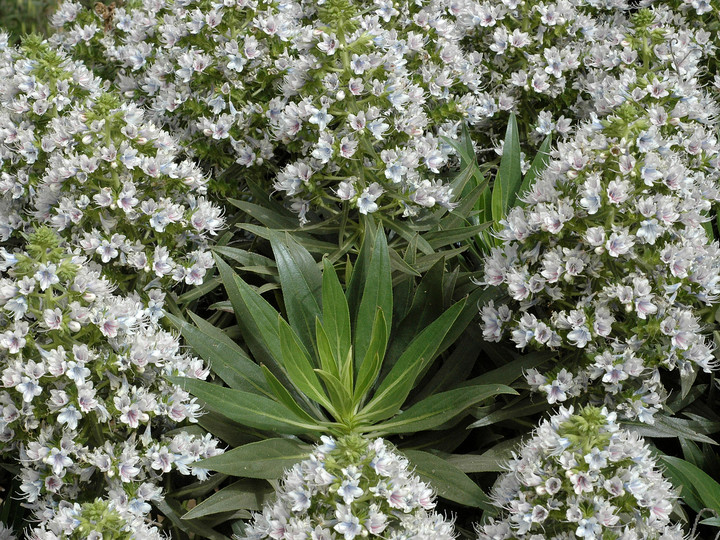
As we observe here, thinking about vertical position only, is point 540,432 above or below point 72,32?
below

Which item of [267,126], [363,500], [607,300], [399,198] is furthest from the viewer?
[267,126]

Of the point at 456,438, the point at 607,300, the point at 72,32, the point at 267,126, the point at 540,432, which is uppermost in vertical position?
the point at 72,32

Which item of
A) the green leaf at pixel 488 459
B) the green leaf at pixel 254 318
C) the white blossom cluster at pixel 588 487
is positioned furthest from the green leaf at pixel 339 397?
the white blossom cluster at pixel 588 487

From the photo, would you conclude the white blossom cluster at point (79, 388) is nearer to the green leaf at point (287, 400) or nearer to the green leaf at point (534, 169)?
the green leaf at point (287, 400)

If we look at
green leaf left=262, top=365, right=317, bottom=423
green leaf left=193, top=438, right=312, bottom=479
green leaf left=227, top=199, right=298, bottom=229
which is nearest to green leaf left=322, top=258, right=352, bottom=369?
green leaf left=262, top=365, right=317, bottom=423

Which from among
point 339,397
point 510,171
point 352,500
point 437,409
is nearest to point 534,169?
point 510,171

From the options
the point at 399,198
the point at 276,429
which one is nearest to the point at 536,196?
the point at 399,198

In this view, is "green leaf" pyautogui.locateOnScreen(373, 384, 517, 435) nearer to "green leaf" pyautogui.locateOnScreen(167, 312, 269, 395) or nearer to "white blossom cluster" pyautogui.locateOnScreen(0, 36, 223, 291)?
"green leaf" pyautogui.locateOnScreen(167, 312, 269, 395)

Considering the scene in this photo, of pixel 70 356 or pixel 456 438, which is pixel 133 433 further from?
pixel 456 438
